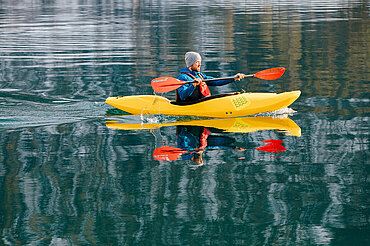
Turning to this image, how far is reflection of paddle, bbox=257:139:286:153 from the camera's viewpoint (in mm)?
8750

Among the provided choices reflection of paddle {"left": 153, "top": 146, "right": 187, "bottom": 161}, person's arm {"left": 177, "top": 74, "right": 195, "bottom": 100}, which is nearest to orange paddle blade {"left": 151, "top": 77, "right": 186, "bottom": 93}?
person's arm {"left": 177, "top": 74, "right": 195, "bottom": 100}

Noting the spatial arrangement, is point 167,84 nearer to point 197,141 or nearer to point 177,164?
point 197,141

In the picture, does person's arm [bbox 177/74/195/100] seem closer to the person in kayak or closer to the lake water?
the person in kayak

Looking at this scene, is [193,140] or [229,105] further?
[229,105]

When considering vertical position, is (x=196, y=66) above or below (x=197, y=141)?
Answer: above

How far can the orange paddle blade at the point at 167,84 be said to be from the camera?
11.3m

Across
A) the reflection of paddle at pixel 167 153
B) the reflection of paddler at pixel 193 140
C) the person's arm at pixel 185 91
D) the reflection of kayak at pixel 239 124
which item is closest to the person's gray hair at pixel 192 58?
the person's arm at pixel 185 91

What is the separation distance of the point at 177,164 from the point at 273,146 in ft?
5.21

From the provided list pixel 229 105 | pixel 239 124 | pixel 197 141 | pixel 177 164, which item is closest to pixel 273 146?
pixel 197 141

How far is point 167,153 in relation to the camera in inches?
342

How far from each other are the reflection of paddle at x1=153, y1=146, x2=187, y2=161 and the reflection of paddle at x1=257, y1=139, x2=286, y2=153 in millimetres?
1087

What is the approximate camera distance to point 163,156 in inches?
335

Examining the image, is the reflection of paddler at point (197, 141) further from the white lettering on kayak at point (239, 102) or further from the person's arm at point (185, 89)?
the person's arm at point (185, 89)

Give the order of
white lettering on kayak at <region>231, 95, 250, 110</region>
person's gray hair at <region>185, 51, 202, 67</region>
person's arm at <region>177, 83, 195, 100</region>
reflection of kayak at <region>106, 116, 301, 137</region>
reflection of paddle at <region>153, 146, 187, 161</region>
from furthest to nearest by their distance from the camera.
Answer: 1. person's arm at <region>177, 83, 195, 100</region>
2. person's gray hair at <region>185, 51, 202, 67</region>
3. white lettering on kayak at <region>231, 95, 250, 110</region>
4. reflection of kayak at <region>106, 116, 301, 137</region>
5. reflection of paddle at <region>153, 146, 187, 161</region>
